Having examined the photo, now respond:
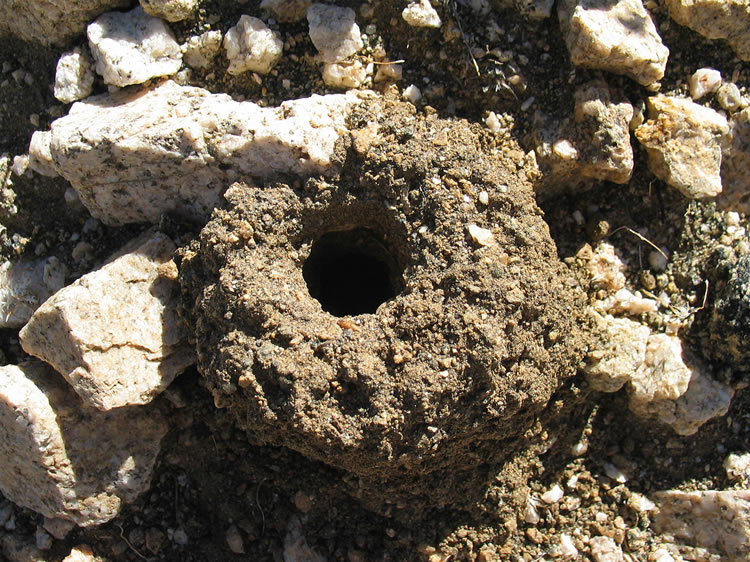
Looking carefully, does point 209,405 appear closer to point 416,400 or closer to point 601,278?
point 416,400

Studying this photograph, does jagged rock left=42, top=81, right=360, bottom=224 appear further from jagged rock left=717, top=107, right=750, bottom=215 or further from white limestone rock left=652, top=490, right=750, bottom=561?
white limestone rock left=652, top=490, right=750, bottom=561

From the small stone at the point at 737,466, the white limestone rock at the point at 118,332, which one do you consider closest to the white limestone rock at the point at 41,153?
the white limestone rock at the point at 118,332

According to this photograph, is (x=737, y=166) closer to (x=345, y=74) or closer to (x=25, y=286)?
(x=345, y=74)

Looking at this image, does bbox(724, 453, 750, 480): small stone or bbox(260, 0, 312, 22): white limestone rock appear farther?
bbox(724, 453, 750, 480): small stone

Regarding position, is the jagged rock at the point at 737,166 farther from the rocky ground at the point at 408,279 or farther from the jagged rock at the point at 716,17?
the jagged rock at the point at 716,17

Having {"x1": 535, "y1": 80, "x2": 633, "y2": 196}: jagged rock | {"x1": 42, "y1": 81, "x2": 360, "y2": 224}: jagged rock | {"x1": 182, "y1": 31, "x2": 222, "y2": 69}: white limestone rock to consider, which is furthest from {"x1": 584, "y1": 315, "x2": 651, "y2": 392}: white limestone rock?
{"x1": 182, "y1": 31, "x2": 222, "y2": 69}: white limestone rock

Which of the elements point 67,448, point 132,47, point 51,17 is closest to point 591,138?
point 132,47
